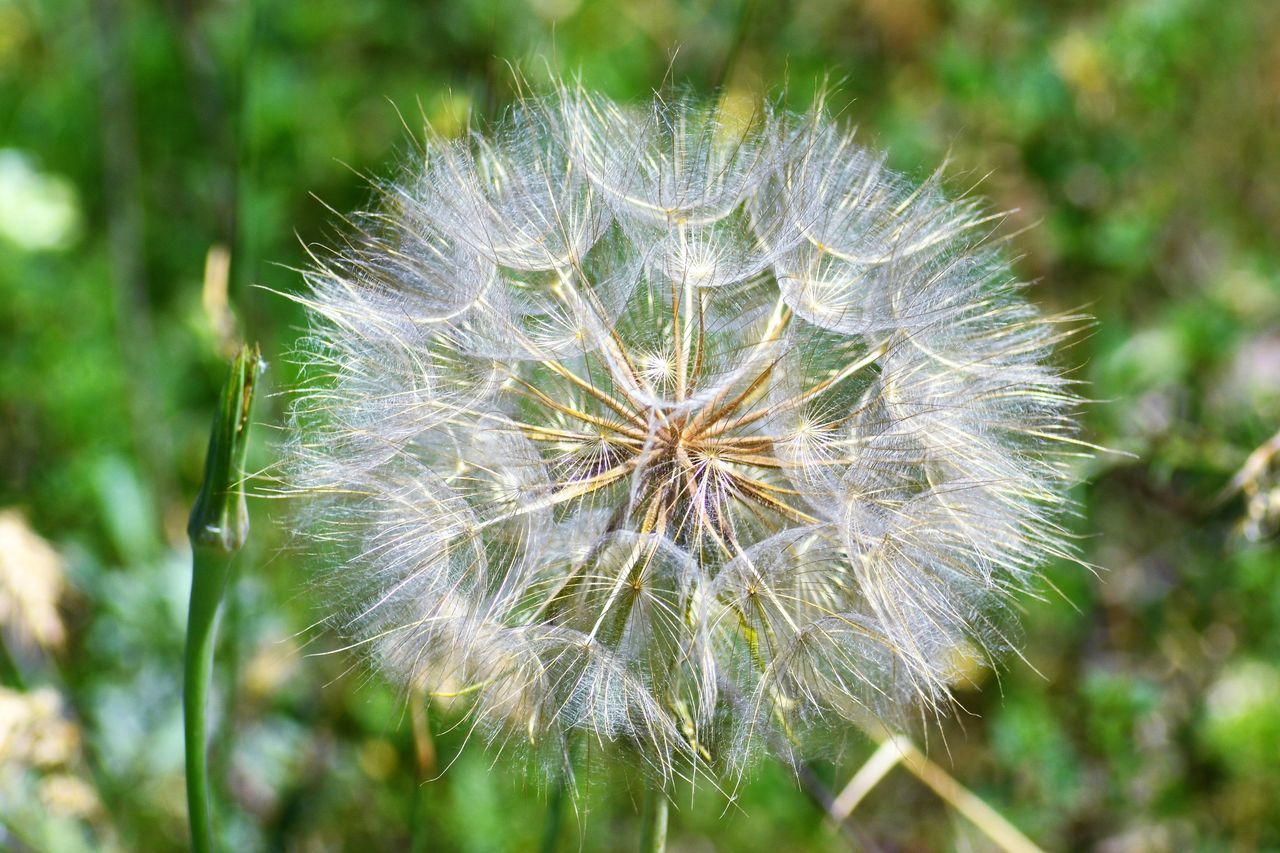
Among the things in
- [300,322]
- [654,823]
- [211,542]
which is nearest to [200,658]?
[211,542]

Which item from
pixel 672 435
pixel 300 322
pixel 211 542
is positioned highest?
pixel 672 435

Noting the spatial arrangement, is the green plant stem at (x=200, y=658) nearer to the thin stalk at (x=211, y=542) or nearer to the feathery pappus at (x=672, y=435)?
the thin stalk at (x=211, y=542)

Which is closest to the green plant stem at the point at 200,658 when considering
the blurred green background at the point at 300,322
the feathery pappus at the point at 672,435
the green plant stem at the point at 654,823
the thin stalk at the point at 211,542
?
Result: the thin stalk at the point at 211,542

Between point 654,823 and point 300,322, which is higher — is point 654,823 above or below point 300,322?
above

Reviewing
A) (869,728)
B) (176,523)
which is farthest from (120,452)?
(869,728)

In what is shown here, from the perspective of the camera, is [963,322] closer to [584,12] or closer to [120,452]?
[120,452]

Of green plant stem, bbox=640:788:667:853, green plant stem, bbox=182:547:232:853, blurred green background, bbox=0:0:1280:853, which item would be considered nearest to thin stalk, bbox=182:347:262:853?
green plant stem, bbox=182:547:232:853

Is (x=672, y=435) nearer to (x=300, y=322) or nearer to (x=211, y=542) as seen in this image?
(x=211, y=542)
